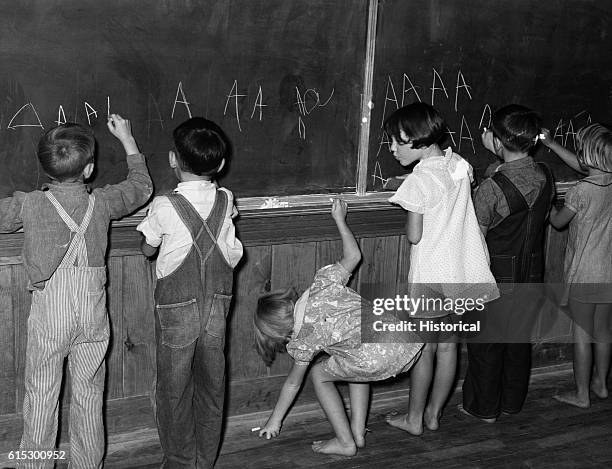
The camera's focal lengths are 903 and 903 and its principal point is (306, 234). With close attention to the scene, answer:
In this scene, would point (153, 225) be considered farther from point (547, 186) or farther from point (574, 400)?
point (574, 400)

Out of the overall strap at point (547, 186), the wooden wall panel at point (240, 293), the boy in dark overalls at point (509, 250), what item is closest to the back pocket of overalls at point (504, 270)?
the boy in dark overalls at point (509, 250)

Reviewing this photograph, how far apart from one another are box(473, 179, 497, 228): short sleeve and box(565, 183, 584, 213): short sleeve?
439mm

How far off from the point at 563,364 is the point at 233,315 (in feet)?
6.15

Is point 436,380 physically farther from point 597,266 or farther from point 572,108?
point 572,108

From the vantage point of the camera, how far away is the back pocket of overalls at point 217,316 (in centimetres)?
325

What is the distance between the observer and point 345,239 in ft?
11.8

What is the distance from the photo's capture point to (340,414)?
3619 mm

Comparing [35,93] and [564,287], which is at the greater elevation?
[35,93]

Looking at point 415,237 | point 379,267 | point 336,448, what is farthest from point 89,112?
point 336,448

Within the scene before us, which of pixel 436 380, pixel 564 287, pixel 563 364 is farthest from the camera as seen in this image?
pixel 563 364

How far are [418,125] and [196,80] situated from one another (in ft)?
2.85

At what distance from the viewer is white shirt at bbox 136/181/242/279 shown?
3135 mm

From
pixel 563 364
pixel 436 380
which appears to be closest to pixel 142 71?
pixel 436 380

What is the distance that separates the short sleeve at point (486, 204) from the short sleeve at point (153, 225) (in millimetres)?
1391
